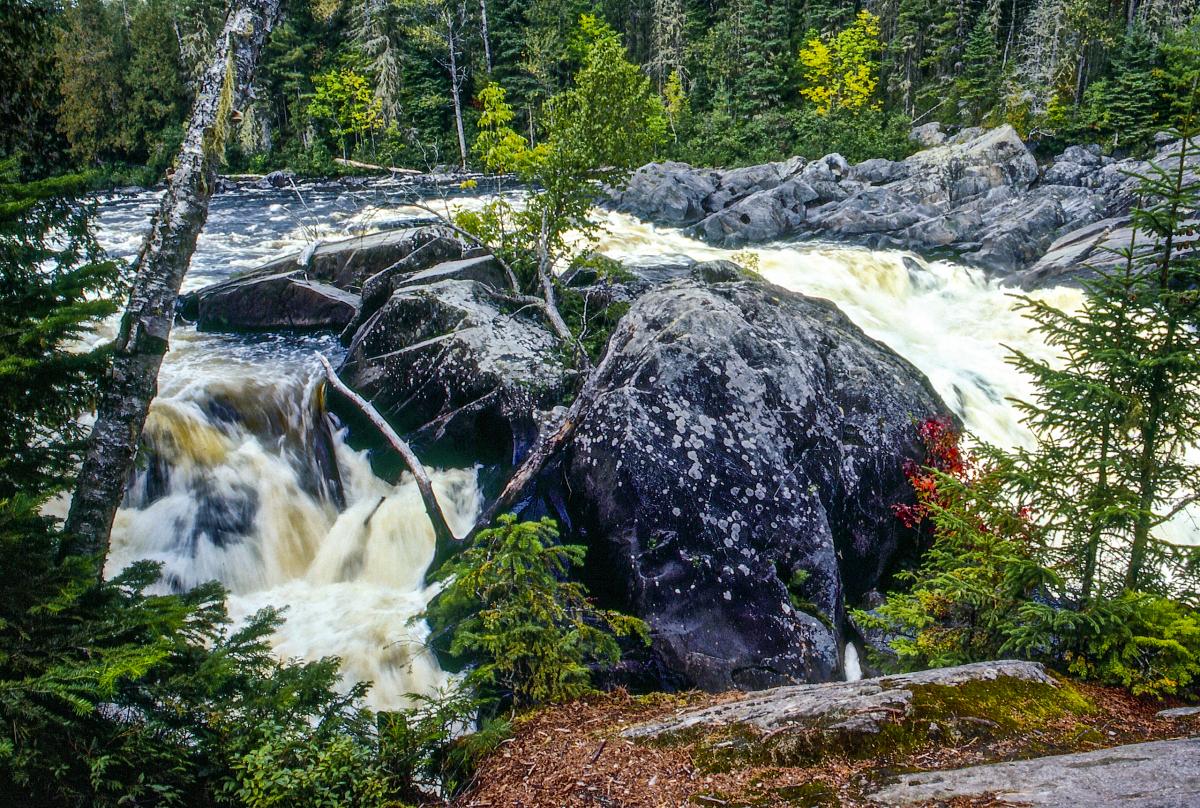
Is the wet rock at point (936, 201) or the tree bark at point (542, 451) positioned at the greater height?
the wet rock at point (936, 201)

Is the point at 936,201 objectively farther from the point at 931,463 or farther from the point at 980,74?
the point at 931,463

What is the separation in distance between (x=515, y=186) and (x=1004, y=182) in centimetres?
2063

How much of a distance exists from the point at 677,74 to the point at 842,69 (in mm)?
10111

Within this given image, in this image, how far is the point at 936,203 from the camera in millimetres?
25594

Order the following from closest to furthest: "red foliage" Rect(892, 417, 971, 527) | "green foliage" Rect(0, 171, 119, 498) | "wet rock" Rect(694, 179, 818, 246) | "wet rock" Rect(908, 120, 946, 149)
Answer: "green foliage" Rect(0, 171, 119, 498)
"red foliage" Rect(892, 417, 971, 527)
"wet rock" Rect(694, 179, 818, 246)
"wet rock" Rect(908, 120, 946, 149)

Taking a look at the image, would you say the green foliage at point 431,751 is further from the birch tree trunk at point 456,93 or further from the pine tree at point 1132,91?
the birch tree trunk at point 456,93

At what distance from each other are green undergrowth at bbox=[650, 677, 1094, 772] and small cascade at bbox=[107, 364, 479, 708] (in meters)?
3.98

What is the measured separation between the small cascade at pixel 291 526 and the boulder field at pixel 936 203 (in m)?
17.7

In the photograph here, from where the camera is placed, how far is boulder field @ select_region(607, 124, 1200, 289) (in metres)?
21.0

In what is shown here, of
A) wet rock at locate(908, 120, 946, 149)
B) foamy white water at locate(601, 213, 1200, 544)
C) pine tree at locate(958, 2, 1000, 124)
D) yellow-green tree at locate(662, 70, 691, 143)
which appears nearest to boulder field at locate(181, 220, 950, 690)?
foamy white water at locate(601, 213, 1200, 544)

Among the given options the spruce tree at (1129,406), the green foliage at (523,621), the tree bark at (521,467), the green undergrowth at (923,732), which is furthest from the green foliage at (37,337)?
the spruce tree at (1129,406)

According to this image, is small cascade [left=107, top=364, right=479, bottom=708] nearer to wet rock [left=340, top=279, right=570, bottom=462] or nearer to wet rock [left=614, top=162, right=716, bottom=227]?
wet rock [left=340, top=279, right=570, bottom=462]

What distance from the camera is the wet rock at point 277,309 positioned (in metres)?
12.2

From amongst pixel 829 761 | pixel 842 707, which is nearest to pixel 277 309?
pixel 842 707
